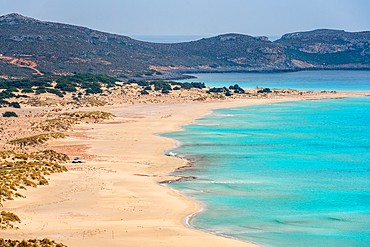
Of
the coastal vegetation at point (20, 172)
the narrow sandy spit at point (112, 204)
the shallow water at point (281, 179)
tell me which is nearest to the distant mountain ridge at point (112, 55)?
the shallow water at point (281, 179)

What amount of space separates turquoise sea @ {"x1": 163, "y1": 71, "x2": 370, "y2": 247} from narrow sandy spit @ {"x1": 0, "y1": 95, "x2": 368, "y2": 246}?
1.27 meters

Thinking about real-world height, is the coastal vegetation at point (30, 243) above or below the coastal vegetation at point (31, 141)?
below

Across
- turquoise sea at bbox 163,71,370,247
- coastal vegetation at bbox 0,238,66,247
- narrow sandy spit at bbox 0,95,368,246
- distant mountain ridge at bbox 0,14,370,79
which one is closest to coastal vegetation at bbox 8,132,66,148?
narrow sandy spit at bbox 0,95,368,246

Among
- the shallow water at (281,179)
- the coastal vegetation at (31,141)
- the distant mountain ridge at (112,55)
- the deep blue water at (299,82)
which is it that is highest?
the distant mountain ridge at (112,55)

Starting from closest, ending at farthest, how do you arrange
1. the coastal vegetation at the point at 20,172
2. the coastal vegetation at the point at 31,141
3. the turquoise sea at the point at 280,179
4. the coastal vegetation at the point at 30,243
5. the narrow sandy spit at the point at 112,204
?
1. the coastal vegetation at the point at 30,243
2. the narrow sandy spit at the point at 112,204
3. the coastal vegetation at the point at 20,172
4. the turquoise sea at the point at 280,179
5. the coastal vegetation at the point at 31,141

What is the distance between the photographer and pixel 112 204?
1723cm

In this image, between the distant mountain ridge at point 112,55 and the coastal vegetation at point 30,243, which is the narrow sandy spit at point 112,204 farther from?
the distant mountain ridge at point 112,55

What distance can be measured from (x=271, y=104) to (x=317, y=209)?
4924 centimetres

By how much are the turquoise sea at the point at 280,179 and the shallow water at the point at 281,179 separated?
0.03 metres

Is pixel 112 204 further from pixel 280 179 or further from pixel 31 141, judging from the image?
pixel 31 141

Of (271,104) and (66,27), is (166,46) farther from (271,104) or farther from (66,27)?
(271,104)

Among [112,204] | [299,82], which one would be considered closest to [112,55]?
[299,82]

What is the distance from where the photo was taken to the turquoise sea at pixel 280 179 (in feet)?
51.1

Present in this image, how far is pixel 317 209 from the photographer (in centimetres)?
1803
